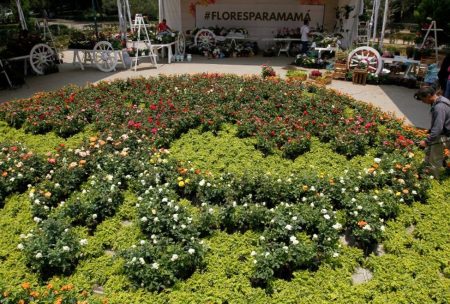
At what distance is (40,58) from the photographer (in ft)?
41.4

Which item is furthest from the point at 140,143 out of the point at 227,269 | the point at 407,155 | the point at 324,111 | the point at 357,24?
Result: the point at 357,24

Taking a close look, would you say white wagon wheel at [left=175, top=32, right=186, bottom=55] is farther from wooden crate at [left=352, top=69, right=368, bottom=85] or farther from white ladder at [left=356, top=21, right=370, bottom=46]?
wooden crate at [left=352, top=69, right=368, bottom=85]

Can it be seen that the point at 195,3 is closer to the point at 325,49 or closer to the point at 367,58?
the point at 325,49

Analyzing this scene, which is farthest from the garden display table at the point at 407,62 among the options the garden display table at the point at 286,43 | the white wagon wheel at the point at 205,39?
the white wagon wheel at the point at 205,39

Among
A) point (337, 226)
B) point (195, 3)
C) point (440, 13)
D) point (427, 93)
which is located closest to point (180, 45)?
point (195, 3)

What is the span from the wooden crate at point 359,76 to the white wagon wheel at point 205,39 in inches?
275

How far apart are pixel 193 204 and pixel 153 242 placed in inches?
43.6

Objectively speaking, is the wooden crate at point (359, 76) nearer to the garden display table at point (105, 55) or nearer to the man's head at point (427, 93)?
the man's head at point (427, 93)

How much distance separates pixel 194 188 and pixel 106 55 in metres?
8.99

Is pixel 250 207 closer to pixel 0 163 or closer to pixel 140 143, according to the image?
pixel 140 143

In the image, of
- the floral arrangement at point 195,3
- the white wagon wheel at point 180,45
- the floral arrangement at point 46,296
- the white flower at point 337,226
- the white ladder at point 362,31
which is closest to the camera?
the floral arrangement at point 46,296

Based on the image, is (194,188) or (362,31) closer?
(194,188)

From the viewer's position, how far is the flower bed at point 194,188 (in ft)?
12.9

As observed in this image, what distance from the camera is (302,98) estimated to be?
792 cm
